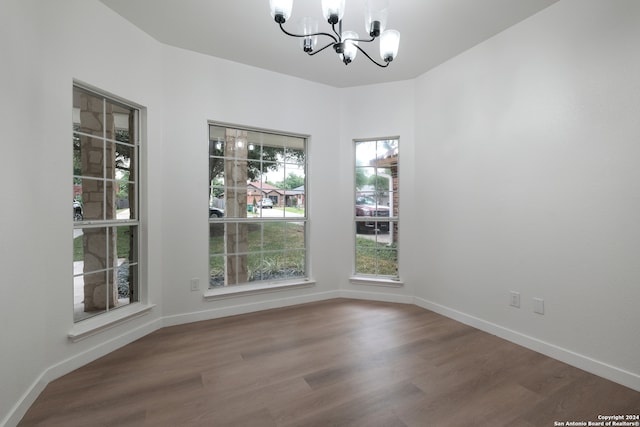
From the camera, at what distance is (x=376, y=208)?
3.79 m

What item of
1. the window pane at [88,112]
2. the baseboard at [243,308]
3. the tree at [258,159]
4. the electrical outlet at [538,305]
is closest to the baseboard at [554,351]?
the electrical outlet at [538,305]

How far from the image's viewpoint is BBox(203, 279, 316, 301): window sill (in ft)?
10.2

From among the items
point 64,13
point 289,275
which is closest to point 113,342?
point 289,275

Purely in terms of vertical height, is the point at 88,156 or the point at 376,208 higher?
the point at 88,156

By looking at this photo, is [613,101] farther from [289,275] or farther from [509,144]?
[289,275]

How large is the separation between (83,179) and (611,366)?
13.4 ft

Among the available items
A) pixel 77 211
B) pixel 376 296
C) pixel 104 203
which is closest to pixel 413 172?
pixel 376 296

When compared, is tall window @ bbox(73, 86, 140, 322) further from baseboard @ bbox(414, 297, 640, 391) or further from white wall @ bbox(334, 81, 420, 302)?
baseboard @ bbox(414, 297, 640, 391)

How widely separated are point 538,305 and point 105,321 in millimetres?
3510

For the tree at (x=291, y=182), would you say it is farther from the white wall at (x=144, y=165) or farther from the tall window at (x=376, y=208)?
the tall window at (x=376, y=208)

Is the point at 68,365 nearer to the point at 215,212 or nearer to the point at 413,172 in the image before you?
the point at 215,212

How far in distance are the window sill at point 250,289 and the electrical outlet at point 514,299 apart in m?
2.07

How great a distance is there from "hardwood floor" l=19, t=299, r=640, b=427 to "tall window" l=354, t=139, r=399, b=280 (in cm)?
113

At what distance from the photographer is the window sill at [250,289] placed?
3.10 meters
